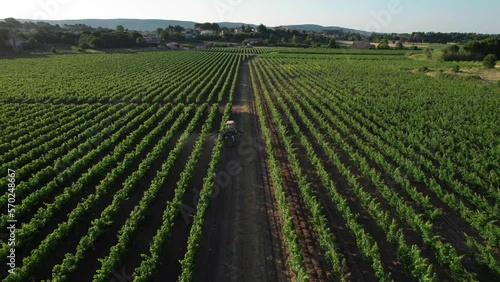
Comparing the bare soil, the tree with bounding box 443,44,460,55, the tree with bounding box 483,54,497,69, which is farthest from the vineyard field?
the tree with bounding box 443,44,460,55

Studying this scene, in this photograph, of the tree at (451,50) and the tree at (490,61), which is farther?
the tree at (451,50)

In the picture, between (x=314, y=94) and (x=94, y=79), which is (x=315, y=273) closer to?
(x=314, y=94)

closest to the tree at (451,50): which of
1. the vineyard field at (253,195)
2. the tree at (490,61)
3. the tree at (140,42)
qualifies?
the tree at (490,61)

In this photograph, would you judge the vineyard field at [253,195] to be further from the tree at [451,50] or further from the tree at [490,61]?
the tree at [451,50]

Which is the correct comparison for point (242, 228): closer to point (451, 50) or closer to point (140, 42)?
point (451, 50)

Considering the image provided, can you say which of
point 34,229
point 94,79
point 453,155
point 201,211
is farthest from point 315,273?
point 94,79

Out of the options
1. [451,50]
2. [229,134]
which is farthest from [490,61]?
[229,134]

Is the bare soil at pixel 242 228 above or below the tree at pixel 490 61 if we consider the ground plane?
below

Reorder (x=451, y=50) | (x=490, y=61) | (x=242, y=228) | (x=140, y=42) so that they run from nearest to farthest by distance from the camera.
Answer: (x=242, y=228)
(x=490, y=61)
(x=451, y=50)
(x=140, y=42)

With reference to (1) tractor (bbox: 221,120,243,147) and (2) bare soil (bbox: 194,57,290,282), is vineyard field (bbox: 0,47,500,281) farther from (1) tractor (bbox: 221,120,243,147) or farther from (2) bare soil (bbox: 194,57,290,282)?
(1) tractor (bbox: 221,120,243,147)
